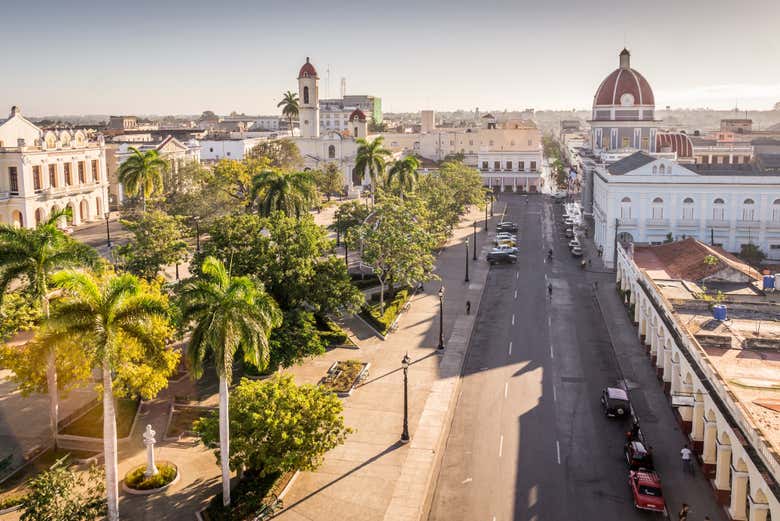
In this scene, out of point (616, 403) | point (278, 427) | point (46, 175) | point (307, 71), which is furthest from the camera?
point (307, 71)

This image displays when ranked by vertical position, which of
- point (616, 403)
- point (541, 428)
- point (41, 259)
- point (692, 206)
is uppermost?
point (41, 259)

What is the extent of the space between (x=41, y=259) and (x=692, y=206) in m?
61.8

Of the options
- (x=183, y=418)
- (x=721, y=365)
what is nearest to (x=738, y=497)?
(x=721, y=365)

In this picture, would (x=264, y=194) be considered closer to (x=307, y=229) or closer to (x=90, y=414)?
(x=307, y=229)

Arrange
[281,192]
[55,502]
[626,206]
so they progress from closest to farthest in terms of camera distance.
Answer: [55,502], [281,192], [626,206]

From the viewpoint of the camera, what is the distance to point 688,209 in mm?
72375

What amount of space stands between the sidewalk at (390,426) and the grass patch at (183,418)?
666 cm

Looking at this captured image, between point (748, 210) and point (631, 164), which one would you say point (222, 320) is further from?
point (748, 210)

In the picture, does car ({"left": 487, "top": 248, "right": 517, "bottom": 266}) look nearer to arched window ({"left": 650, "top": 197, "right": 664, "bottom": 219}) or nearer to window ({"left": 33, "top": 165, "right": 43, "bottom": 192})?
arched window ({"left": 650, "top": 197, "right": 664, "bottom": 219})

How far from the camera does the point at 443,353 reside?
46.8 m

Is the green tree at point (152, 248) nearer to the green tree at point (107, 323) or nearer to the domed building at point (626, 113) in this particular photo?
the green tree at point (107, 323)

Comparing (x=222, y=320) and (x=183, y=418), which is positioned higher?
(x=222, y=320)

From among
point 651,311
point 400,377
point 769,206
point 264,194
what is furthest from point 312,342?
point 769,206

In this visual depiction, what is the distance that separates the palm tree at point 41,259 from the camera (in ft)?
102
